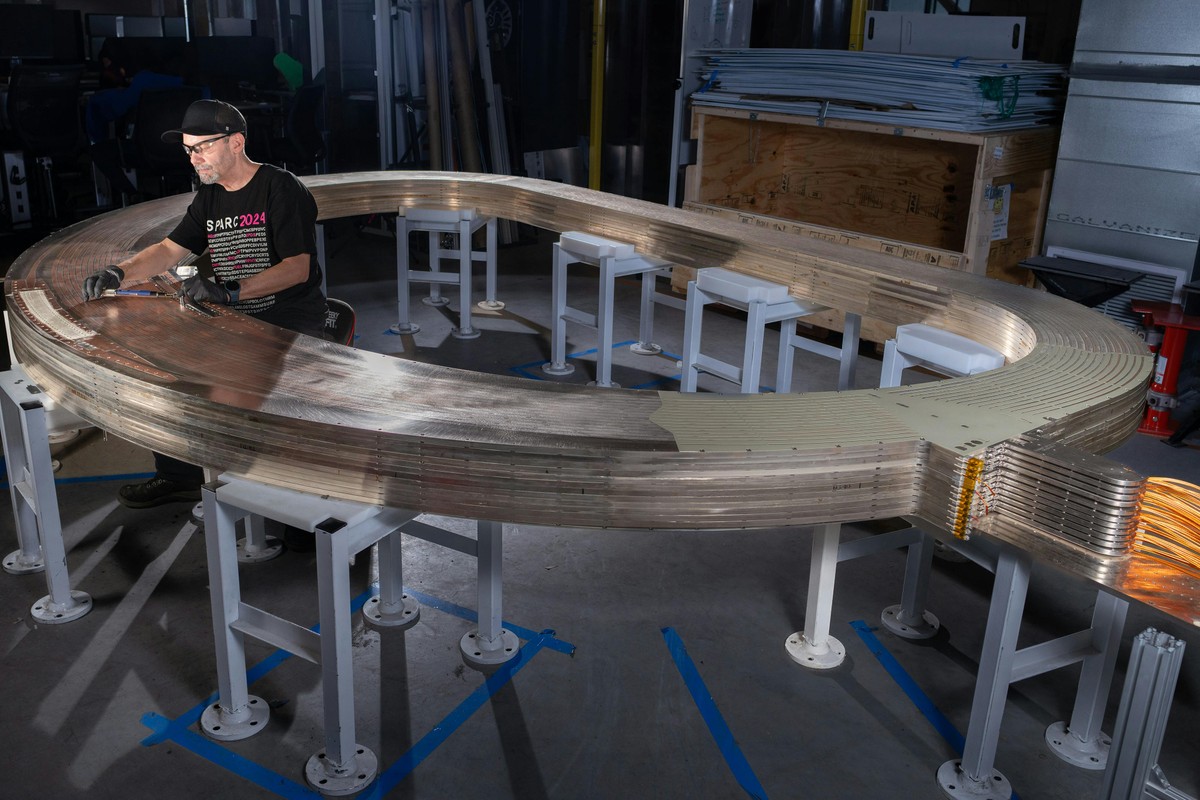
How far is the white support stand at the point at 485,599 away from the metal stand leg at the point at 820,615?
32.2 inches

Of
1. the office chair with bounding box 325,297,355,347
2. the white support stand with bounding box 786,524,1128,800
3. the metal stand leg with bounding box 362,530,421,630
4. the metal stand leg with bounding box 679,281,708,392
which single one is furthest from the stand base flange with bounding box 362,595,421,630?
the metal stand leg with bounding box 679,281,708,392

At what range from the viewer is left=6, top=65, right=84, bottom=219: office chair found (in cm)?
738

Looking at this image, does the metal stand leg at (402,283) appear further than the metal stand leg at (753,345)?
Yes

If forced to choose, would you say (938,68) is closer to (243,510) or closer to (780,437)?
(780,437)

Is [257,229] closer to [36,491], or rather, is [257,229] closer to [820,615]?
[36,491]


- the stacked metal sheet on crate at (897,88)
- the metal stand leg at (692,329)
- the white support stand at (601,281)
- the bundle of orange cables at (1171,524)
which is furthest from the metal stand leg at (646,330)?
the bundle of orange cables at (1171,524)

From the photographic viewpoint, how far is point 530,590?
328 centimetres

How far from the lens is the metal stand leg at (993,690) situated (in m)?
2.21

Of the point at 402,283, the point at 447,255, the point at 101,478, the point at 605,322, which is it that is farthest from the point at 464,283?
the point at 101,478

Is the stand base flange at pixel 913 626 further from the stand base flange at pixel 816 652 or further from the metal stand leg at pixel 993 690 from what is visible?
the metal stand leg at pixel 993 690

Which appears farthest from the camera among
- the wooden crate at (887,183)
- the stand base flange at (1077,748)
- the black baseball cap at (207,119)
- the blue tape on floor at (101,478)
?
the wooden crate at (887,183)

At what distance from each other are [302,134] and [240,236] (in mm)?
4906

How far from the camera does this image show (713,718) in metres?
2.68

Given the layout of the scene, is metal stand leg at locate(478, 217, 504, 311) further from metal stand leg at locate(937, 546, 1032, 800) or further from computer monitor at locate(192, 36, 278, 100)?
metal stand leg at locate(937, 546, 1032, 800)
